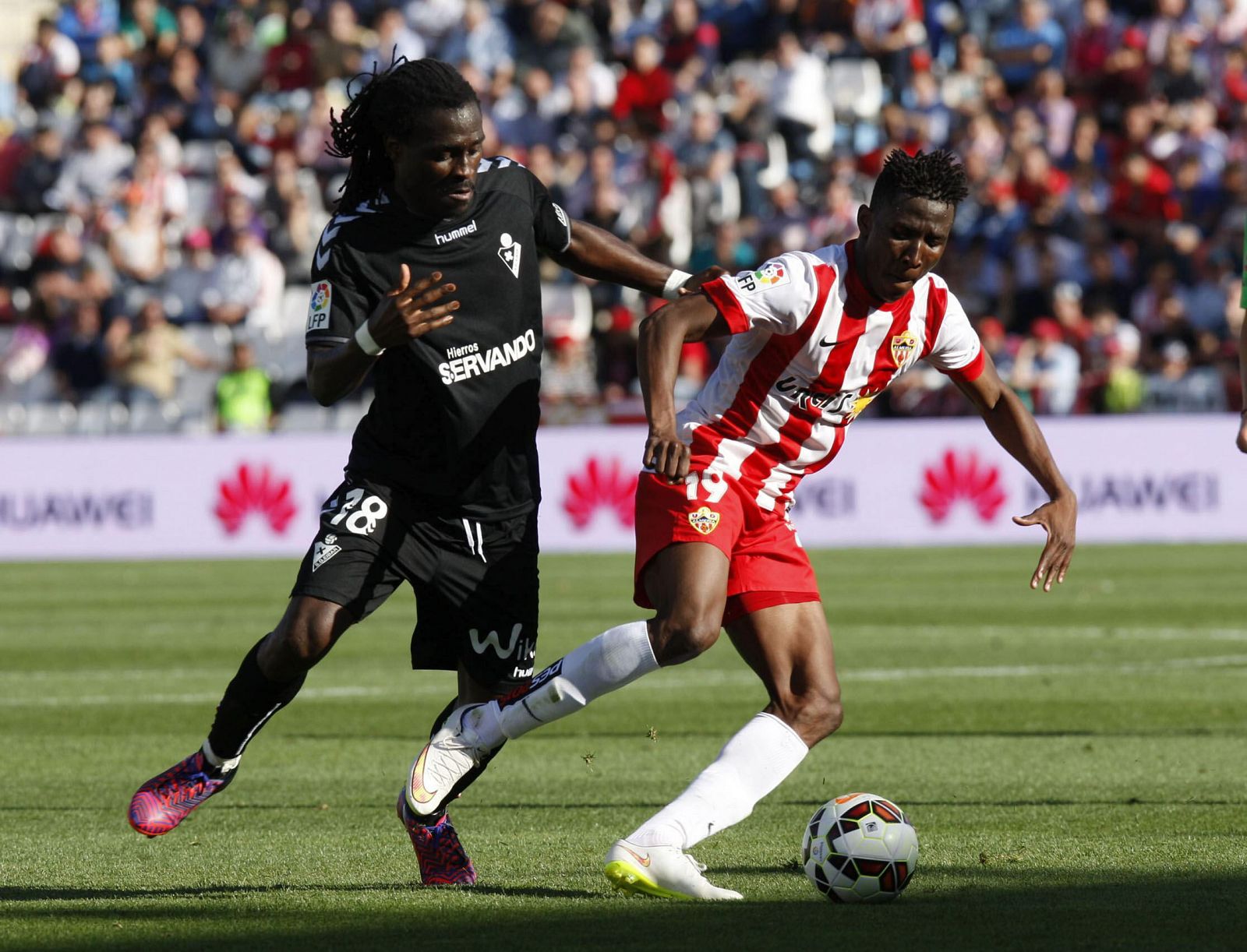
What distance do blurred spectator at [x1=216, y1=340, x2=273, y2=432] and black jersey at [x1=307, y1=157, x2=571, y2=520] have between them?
14.5m

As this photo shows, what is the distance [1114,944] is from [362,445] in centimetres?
263

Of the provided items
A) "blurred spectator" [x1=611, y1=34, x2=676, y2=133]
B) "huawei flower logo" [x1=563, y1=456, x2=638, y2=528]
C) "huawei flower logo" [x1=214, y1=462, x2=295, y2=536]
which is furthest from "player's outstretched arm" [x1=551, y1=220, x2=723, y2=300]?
"blurred spectator" [x1=611, y1=34, x2=676, y2=133]

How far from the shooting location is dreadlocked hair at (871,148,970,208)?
18.9 feet

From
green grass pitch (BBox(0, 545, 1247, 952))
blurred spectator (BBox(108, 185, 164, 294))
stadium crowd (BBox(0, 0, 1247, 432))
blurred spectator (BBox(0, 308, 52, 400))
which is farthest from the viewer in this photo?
blurred spectator (BBox(108, 185, 164, 294))

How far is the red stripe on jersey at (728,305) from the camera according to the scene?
5824 millimetres

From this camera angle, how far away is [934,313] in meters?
6.10

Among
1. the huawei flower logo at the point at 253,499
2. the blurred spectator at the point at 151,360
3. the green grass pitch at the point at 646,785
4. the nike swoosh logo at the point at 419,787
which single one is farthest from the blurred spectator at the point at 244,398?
the nike swoosh logo at the point at 419,787

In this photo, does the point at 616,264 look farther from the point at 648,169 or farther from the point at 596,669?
the point at 648,169

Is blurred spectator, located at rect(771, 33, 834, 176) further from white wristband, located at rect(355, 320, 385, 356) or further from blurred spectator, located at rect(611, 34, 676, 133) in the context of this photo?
white wristband, located at rect(355, 320, 385, 356)

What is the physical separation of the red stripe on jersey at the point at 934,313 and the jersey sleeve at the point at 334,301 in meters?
1.61

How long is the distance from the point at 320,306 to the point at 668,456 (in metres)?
1.15

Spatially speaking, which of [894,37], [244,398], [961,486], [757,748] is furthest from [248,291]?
[757,748]

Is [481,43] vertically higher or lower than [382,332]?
higher

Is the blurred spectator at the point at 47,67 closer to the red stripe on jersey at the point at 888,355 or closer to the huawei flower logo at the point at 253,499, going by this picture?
the huawei flower logo at the point at 253,499
